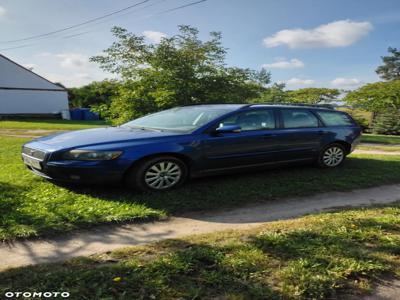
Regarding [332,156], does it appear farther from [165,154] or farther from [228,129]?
[165,154]

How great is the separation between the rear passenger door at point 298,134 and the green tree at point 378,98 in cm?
1888

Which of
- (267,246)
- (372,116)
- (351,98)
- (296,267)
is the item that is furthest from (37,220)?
(351,98)

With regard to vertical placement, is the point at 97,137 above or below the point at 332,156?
above

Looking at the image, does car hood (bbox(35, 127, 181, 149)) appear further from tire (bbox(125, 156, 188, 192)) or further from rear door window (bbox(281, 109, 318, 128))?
rear door window (bbox(281, 109, 318, 128))

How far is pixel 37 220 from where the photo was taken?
3773 mm

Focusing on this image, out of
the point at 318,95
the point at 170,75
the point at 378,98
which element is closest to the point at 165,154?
the point at 170,75

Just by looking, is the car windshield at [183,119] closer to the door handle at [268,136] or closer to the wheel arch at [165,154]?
the wheel arch at [165,154]

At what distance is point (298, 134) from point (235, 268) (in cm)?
393

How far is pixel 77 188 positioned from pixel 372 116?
22.5 metres

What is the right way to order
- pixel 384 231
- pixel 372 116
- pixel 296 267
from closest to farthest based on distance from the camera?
pixel 296 267, pixel 384 231, pixel 372 116

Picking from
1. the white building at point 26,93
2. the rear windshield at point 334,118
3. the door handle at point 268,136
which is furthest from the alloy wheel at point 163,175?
the white building at point 26,93

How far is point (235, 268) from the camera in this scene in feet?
9.10

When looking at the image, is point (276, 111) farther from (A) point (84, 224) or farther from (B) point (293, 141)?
(A) point (84, 224)

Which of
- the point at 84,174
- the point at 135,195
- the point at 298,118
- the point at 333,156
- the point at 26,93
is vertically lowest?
the point at 135,195
